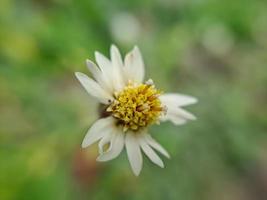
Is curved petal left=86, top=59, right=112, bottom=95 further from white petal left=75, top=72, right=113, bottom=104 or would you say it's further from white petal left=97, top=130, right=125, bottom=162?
white petal left=97, top=130, right=125, bottom=162

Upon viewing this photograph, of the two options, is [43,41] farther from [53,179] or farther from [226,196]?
[226,196]

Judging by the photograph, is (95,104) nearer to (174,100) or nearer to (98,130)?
(174,100)

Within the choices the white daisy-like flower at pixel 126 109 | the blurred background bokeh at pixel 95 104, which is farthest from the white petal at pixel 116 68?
the blurred background bokeh at pixel 95 104

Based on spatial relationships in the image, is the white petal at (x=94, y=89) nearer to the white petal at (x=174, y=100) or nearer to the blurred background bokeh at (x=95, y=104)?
→ the white petal at (x=174, y=100)

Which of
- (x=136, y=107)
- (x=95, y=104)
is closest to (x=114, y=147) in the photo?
(x=136, y=107)

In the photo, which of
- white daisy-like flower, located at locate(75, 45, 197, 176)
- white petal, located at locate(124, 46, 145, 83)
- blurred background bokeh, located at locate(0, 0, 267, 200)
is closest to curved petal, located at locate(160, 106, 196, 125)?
white daisy-like flower, located at locate(75, 45, 197, 176)
